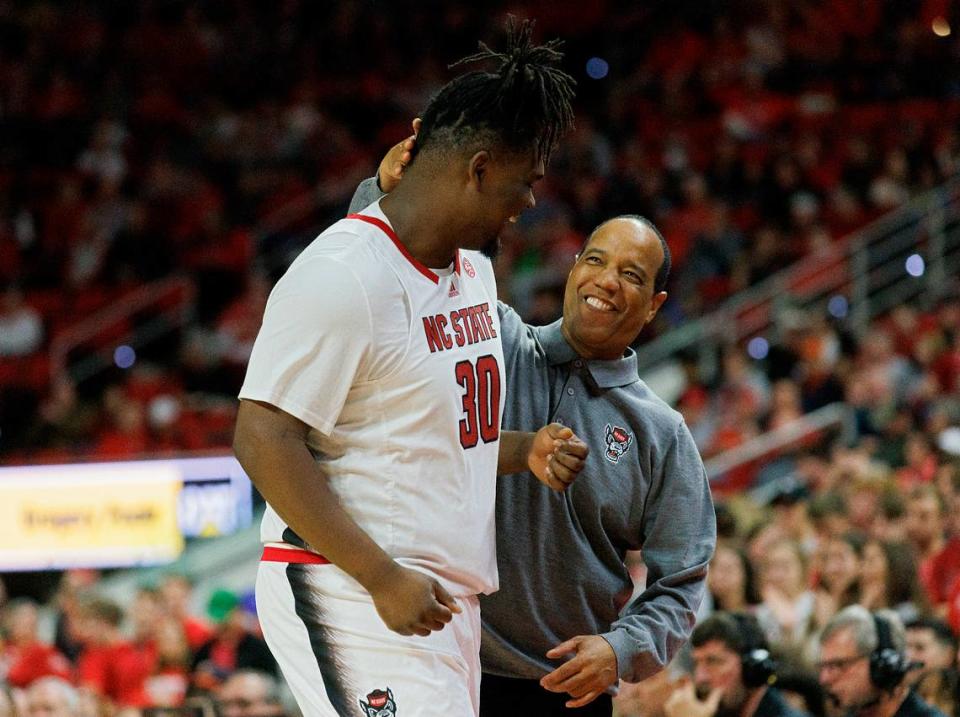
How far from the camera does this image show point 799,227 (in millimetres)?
11719

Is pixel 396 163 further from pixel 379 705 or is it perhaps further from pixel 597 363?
pixel 379 705

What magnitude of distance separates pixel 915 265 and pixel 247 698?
7.40 metres

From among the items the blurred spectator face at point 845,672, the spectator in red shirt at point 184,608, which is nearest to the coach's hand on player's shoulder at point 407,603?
the blurred spectator face at point 845,672

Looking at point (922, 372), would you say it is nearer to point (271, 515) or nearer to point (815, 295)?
point (815, 295)

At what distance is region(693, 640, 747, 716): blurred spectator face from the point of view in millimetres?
4809

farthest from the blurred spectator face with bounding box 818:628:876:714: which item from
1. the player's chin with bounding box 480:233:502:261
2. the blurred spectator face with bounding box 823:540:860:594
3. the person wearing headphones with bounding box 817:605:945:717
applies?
the player's chin with bounding box 480:233:502:261

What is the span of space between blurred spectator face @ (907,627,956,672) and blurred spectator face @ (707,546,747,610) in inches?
47.3

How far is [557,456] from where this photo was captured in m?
2.85

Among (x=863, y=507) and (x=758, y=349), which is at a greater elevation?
(x=758, y=349)

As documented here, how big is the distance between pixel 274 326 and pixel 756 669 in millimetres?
2841

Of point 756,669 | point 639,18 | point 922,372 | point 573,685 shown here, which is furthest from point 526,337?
point 639,18

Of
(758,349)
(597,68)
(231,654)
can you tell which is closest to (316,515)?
(231,654)

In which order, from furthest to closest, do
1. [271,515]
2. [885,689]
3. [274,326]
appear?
[885,689]
[271,515]
[274,326]

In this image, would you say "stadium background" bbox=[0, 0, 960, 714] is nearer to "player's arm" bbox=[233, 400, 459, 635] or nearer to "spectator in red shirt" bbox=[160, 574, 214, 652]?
"spectator in red shirt" bbox=[160, 574, 214, 652]
